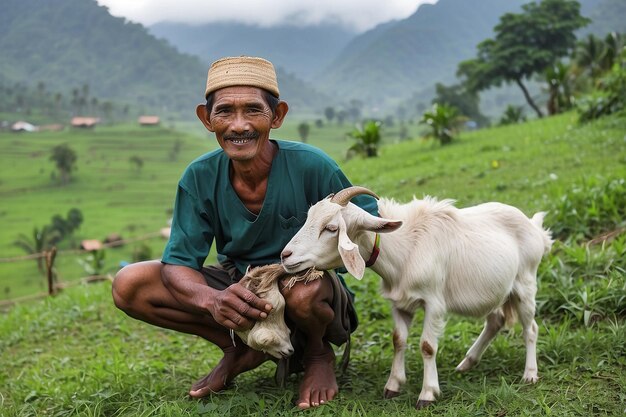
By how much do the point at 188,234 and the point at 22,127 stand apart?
344 ft

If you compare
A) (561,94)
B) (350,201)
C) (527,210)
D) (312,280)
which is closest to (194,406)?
(312,280)

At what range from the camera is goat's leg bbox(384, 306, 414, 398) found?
3.00 metres

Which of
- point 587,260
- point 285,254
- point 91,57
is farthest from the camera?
point 91,57

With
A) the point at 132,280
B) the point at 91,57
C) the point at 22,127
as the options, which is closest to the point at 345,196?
the point at 132,280

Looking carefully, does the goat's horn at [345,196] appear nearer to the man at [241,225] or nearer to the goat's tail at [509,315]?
the man at [241,225]

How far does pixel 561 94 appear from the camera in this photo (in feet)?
69.5

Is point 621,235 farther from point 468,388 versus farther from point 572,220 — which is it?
point 468,388

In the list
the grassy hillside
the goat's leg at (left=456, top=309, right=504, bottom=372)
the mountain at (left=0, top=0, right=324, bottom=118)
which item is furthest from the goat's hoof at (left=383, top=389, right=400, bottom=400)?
the mountain at (left=0, top=0, right=324, bottom=118)

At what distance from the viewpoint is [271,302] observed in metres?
2.74

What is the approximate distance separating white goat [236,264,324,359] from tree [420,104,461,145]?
1385cm

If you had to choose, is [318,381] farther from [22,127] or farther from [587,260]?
[22,127]

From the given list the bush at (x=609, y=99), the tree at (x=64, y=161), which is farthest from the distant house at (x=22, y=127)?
the bush at (x=609, y=99)

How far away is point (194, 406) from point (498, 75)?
35.3 m

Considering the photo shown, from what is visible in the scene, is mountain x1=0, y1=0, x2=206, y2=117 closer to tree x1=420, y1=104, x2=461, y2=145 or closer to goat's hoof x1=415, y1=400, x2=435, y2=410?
tree x1=420, y1=104, x2=461, y2=145
